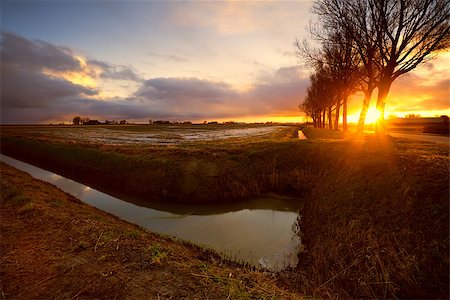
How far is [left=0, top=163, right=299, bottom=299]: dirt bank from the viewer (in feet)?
18.8

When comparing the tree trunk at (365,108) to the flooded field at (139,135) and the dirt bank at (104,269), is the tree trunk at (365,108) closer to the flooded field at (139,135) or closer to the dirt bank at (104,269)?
the dirt bank at (104,269)

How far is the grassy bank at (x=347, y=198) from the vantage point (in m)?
6.41

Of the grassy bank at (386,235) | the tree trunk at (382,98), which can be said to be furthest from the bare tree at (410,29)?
the grassy bank at (386,235)

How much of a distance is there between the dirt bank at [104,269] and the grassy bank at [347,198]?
223 centimetres

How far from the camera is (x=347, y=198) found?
1028 centimetres

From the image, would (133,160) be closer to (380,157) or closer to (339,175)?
(339,175)

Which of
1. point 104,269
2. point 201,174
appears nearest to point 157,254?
point 104,269

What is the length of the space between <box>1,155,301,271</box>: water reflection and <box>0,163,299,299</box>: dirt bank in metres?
1.76

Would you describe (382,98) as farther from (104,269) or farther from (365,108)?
(104,269)

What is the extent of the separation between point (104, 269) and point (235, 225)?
802cm

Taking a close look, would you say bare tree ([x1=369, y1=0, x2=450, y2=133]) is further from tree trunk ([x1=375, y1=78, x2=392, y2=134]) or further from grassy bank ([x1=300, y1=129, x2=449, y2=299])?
grassy bank ([x1=300, y1=129, x2=449, y2=299])

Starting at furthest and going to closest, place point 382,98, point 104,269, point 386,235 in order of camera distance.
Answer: point 382,98 < point 386,235 < point 104,269

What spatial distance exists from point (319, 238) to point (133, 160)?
17.6 meters

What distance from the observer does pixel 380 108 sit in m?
18.8
